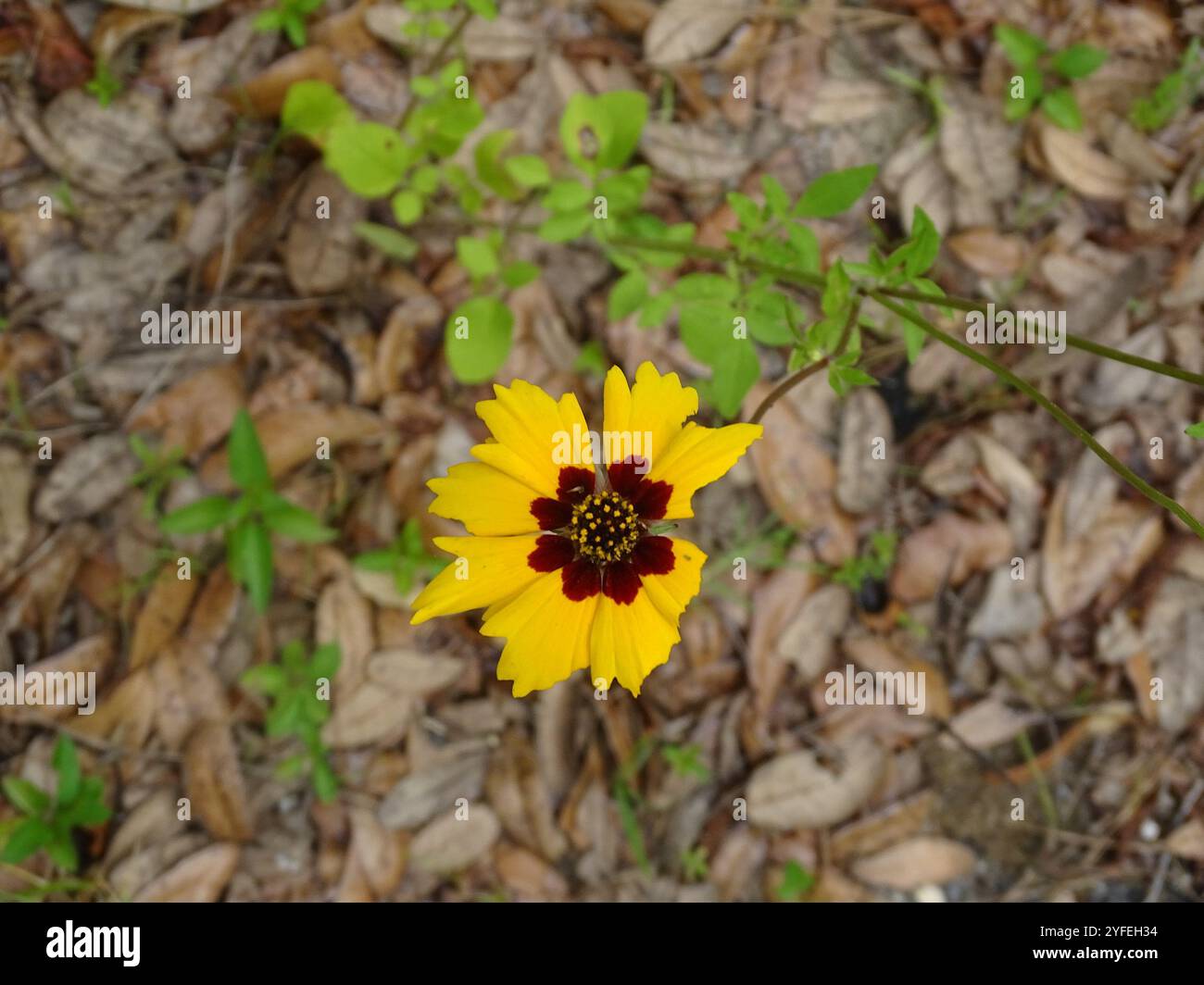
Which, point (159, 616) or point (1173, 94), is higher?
point (1173, 94)

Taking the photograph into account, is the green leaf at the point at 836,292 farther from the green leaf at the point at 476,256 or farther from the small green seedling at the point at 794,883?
the small green seedling at the point at 794,883

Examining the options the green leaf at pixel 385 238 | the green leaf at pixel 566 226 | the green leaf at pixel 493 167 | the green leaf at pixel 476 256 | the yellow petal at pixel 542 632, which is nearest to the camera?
the yellow petal at pixel 542 632

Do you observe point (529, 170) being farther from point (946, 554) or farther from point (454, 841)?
point (454, 841)

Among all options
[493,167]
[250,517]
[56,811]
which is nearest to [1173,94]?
[493,167]

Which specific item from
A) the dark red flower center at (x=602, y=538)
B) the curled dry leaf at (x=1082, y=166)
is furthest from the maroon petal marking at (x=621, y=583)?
the curled dry leaf at (x=1082, y=166)

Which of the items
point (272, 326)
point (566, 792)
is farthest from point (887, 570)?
point (272, 326)

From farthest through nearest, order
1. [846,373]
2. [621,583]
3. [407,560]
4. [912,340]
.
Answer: [407,560], [912,340], [621,583], [846,373]

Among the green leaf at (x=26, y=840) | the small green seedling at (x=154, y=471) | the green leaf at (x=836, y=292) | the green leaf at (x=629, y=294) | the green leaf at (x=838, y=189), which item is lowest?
the green leaf at (x=26, y=840)

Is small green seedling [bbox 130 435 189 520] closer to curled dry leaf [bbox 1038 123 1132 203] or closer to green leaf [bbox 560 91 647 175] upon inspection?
green leaf [bbox 560 91 647 175]
